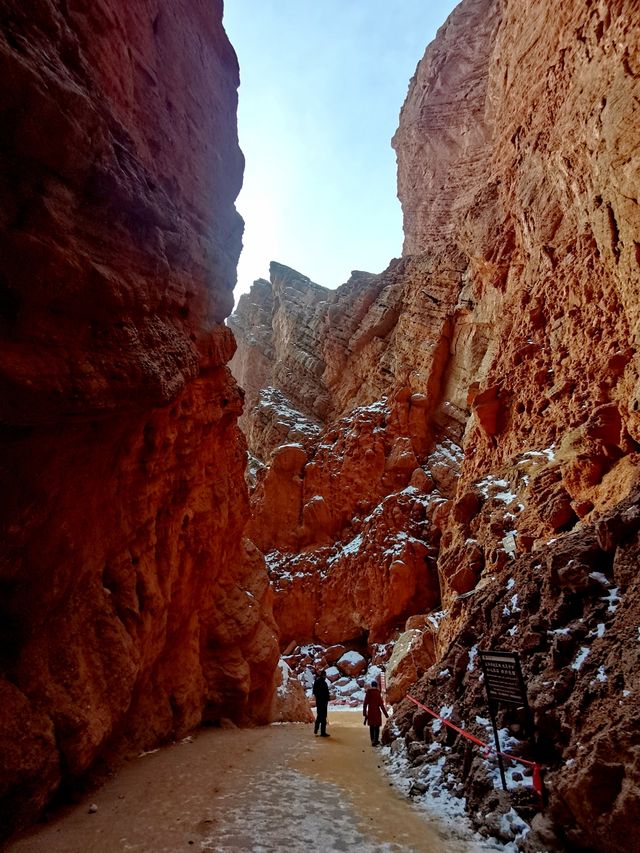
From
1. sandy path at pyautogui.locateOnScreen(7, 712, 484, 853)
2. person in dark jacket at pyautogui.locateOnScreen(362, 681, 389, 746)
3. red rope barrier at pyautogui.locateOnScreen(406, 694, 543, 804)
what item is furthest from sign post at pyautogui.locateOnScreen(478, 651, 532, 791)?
person in dark jacket at pyautogui.locateOnScreen(362, 681, 389, 746)

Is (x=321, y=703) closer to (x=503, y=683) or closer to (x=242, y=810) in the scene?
(x=242, y=810)

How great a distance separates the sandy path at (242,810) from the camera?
487 centimetres

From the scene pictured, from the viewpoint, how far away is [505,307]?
21875 mm

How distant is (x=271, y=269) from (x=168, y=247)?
5092cm

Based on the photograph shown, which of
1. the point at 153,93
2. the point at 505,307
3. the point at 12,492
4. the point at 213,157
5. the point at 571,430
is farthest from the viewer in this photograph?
the point at 505,307

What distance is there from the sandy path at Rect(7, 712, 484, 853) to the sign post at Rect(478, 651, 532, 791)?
4.12 feet

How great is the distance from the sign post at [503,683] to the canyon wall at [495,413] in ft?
0.90

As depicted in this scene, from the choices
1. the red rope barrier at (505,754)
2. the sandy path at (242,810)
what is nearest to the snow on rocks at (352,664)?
the sandy path at (242,810)

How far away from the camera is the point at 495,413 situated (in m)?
19.7

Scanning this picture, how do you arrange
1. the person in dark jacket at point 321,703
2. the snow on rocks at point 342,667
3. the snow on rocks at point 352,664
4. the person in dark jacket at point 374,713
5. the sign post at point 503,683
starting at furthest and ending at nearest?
1. the snow on rocks at point 352,664
2. the snow on rocks at point 342,667
3. the person in dark jacket at point 321,703
4. the person in dark jacket at point 374,713
5. the sign post at point 503,683

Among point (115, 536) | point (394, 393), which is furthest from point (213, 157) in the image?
point (394, 393)

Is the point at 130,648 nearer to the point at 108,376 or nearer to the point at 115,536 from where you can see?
the point at 115,536

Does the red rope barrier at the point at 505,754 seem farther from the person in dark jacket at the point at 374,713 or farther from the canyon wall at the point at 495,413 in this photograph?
the person in dark jacket at the point at 374,713

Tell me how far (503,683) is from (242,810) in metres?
3.50
